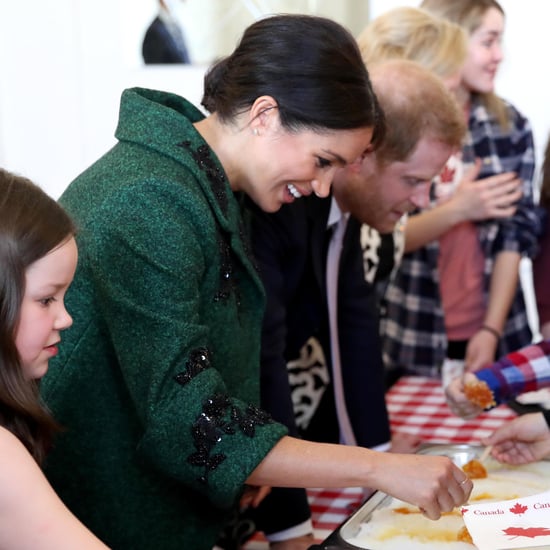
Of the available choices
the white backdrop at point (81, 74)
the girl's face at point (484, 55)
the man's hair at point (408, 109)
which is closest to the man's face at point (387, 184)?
the man's hair at point (408, 109)

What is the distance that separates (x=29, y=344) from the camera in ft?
3.38

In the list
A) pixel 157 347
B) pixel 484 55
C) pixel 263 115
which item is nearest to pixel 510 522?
pixel 157 347

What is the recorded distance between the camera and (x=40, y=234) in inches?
39.9

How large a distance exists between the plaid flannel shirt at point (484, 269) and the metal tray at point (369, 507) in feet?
2.47

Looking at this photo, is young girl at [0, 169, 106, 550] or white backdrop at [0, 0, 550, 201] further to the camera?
white backdrop at [0, 0, 550, 201]

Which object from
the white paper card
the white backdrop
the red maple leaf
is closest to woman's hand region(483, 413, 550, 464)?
the white paper card

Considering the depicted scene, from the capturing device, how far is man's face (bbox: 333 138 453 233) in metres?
1.73

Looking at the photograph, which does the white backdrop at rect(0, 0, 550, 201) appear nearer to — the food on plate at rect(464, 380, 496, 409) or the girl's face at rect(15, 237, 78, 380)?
the food on plate at rect(464, 380, 496, 409)

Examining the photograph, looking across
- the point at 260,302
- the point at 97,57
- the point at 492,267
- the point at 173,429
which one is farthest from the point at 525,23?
the point at 173,429

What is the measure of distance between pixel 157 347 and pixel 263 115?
1.17 feet

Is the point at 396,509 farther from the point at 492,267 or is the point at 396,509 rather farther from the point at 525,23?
the point at 525,23

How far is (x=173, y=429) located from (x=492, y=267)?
1.38 m

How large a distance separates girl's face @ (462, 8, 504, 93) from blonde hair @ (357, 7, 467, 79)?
0.18 meters

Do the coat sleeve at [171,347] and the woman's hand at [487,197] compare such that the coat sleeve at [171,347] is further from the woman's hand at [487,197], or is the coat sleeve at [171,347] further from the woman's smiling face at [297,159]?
the woman's hand at [487,197]
